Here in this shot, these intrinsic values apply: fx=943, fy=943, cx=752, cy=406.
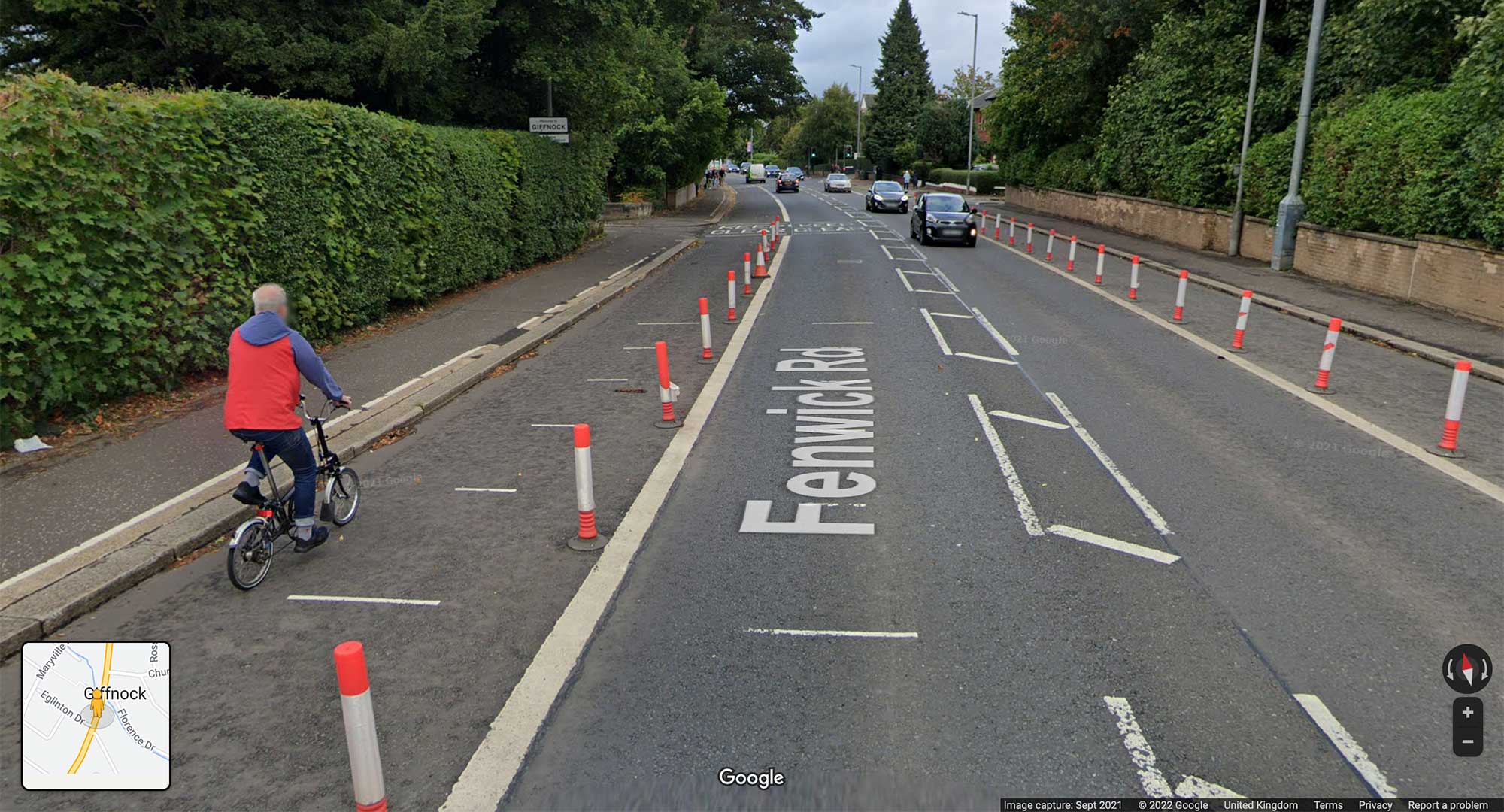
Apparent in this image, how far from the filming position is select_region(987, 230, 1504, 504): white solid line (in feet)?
25.8

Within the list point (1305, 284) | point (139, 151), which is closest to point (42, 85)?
point (139, 151)

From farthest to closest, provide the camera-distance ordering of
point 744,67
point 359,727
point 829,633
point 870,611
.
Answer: point 744,67 < point 870,611 < point 829,633 < point 359,727

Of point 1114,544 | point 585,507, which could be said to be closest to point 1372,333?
point 1114,544

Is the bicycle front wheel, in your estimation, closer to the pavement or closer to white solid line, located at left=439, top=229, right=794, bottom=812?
the pavement

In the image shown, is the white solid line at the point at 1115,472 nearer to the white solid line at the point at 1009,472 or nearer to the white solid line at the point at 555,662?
the white solid line at the point at 1009,472

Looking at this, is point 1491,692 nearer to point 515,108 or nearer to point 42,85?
point 42,85

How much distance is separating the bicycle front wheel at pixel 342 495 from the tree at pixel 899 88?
3018 inches

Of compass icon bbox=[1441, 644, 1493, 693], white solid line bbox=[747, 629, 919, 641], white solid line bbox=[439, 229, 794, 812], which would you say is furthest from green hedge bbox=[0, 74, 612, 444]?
compass icon bbox=[1441, 644, 1493, 693]

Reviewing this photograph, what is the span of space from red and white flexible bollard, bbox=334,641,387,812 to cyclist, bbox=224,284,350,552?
2814mm

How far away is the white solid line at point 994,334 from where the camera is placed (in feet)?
43.1

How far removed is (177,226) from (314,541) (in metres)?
5.01

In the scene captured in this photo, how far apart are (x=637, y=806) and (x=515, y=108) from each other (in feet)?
69.8

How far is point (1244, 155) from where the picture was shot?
963 inches

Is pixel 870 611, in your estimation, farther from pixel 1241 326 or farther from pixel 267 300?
pixel 1241 326
